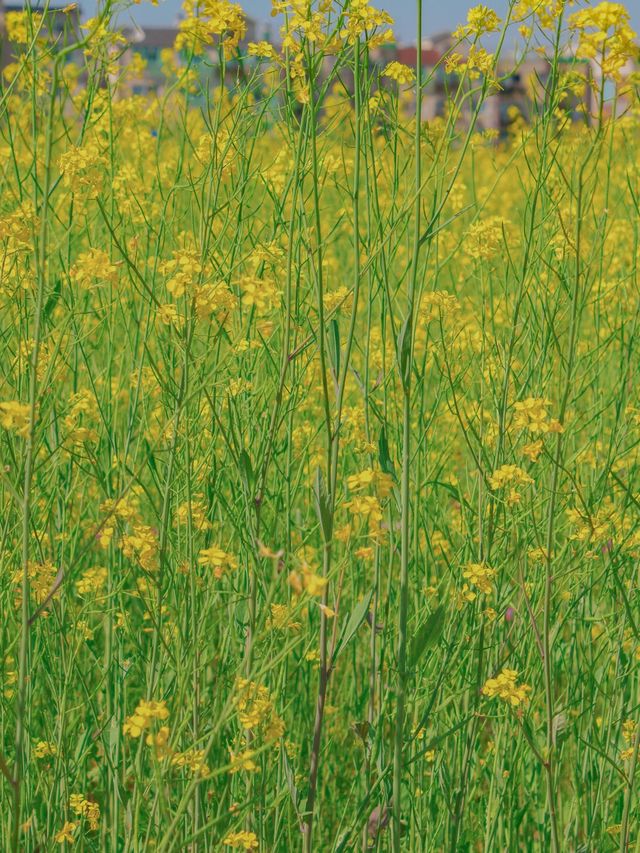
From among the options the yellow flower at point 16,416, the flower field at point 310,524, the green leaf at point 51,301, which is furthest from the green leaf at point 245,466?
the green leaf at point 51,301

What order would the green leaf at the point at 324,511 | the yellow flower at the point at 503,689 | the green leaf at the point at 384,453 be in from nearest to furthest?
the green leaf at the point at 324,511, the green leaf at the point at 384,453, the yellow flower at the point at 503,689

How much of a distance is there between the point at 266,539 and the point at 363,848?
0.55 meters

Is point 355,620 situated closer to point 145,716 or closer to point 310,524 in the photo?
point 145,716

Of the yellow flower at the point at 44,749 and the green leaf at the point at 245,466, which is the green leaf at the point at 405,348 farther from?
the yellow flower at the point at 44,749

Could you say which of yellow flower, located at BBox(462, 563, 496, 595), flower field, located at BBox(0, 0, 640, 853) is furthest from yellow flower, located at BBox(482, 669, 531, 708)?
yellow flower, located at BBox(462, 563, 496, 595)

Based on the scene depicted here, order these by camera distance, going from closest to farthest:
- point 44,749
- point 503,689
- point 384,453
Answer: point 384,453 < point 503,689 < point 44,749

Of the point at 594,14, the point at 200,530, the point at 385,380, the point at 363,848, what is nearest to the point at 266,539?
the point at 200,530

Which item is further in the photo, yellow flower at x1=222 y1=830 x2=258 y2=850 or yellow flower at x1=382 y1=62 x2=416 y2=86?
yellow flower at x1=382 y1=62 x2=416 y2=86

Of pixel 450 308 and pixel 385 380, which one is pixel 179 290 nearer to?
pixel 385 380

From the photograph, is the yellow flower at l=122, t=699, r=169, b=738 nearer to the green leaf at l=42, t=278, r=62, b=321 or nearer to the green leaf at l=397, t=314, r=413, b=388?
the green leaf at l=397, t=314, r=413, b=388

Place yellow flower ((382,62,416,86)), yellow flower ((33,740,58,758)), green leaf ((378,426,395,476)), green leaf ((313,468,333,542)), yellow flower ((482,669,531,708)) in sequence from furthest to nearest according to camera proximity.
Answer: yellow flower ((382,62,416,86)) → yellow flower ((33,740,58,758)) → yellow flower ((482,669,531,708)) → green leaf ((378,426,395,476)) → green leaf ((313,468,333,542))

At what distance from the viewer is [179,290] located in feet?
4.14

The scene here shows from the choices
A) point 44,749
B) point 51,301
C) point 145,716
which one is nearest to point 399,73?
point 51,301

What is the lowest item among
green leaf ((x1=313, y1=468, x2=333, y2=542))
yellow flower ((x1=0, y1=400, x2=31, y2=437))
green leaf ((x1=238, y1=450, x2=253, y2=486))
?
green leaf ((x1=313, y1=468, x2=333, y2=542))
